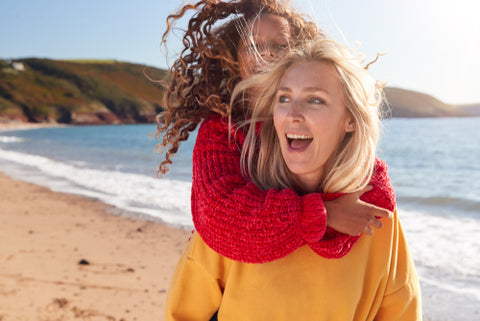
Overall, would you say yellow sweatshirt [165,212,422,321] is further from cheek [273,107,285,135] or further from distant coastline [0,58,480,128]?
distant coastline [0,58,480,128]

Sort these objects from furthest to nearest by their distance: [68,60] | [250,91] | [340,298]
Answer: [68,60] < [250,91] < [340,298]

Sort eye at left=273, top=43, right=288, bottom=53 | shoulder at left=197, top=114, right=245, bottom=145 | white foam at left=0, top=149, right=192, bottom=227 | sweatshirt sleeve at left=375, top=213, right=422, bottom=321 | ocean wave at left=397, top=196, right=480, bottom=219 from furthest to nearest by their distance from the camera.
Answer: ocean wave at left=397, top=196, right=480, bottom=219, white foam at left=0, top=149, right=192, bottom=227, eye at left=273, top=43, right=288, bottom=53, shoulder at left=197, top=114, right=245, bottom=145, sweatshirt sleeve at left=375, top=213, right=422, bottom=321

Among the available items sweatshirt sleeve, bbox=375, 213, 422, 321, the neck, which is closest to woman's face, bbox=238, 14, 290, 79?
the neck

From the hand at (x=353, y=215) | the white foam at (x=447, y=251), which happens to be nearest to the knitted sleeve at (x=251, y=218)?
the hand at (x=353, y=215)

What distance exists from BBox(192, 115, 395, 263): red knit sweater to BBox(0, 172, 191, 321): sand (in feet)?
8.43

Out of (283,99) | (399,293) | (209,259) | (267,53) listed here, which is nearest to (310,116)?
(283,99)

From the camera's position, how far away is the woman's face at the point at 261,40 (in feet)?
7.12

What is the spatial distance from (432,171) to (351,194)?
16.2 metres

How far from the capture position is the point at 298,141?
5.78 ft

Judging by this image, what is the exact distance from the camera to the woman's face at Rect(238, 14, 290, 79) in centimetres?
217

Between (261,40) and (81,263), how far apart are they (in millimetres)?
3870

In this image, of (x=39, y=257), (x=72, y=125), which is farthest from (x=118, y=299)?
(x=72, y=125)

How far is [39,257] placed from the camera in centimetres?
522

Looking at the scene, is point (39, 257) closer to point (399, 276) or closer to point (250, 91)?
point (250, 91)
